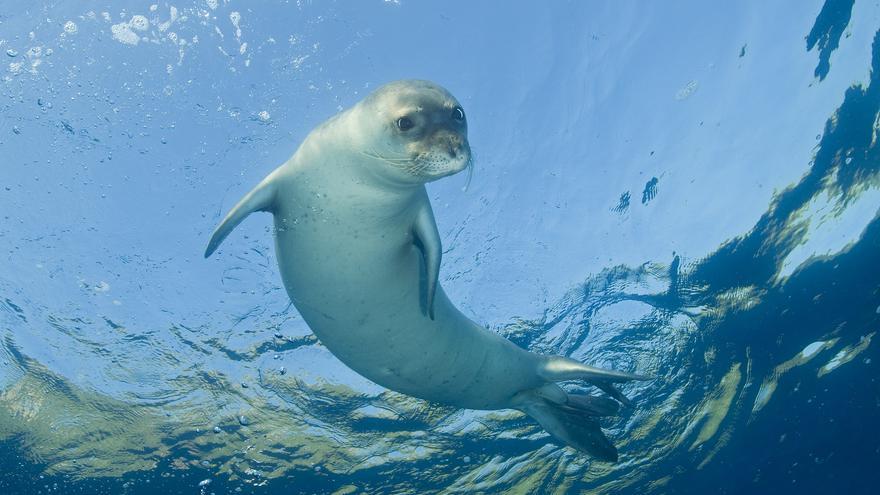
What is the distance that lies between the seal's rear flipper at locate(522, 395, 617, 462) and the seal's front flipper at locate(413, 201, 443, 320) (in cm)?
242

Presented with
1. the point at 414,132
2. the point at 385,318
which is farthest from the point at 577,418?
the point at 414,132

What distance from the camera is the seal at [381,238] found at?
10.9 feet

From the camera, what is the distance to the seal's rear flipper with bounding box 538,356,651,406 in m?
5.43

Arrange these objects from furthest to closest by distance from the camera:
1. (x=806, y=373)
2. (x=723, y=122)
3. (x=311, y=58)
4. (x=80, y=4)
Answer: (x=806, y=373), (x=723, y=122), (x=311, y=58), (x=80, y=4)

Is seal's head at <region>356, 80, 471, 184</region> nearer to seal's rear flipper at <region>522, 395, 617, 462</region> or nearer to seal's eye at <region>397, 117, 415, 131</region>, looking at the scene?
seal's eye at <region>397, 117, 415, 131</region>

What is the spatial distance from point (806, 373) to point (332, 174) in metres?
14.7

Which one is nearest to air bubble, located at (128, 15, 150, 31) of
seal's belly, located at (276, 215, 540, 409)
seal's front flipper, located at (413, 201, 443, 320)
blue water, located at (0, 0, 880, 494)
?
blue water, located at (0, 0, 880, 494)

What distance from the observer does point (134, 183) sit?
6465 millimetres

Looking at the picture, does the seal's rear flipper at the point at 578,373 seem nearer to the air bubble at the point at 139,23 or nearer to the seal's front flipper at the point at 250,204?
the seal's front flipper at the point at 250,204

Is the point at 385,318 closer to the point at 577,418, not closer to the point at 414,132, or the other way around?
the point at 414,132

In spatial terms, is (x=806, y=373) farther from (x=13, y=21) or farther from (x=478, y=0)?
(x=13, y=21)

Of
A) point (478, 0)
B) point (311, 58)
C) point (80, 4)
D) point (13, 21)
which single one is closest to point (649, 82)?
point (478, 0)

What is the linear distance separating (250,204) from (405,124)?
4.70 feet

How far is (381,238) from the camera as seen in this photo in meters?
4.04
